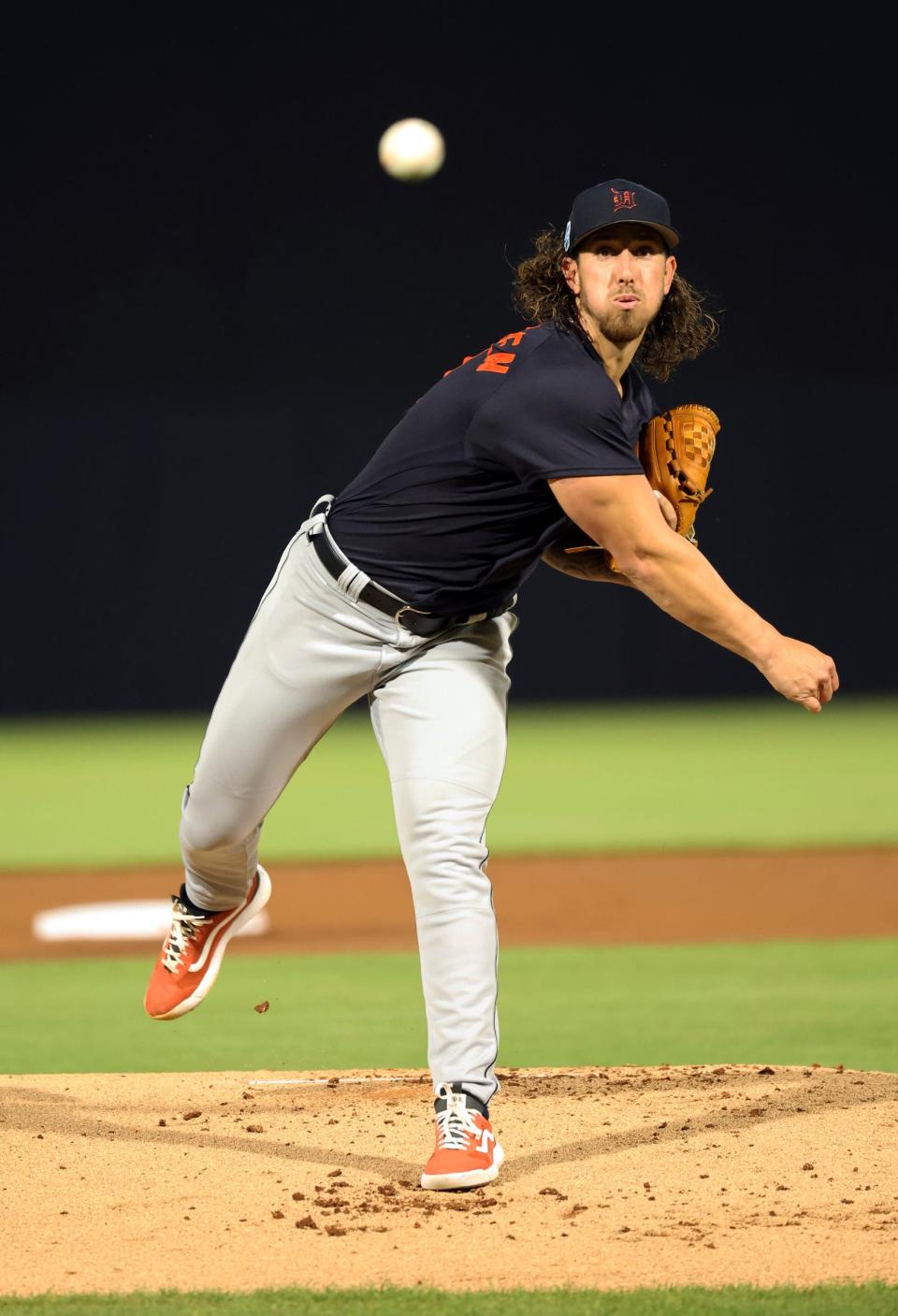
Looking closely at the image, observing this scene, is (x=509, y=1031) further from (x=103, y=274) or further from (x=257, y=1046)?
(x=103, y=274)

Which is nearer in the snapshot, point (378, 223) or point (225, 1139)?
point (225, 1139)

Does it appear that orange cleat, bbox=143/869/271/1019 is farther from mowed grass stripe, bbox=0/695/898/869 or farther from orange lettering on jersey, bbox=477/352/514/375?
mowed grass stripe, bbox=0/695/898/869

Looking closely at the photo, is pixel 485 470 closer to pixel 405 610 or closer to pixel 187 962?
pixel 405 610

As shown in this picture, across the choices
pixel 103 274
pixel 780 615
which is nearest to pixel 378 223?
pixel 103 274

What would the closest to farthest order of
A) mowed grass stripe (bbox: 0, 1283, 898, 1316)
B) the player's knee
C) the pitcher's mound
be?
mowed grass stripe (bbox: 0, 1283, 898, 1316), the pitcher's mound, the player's knee

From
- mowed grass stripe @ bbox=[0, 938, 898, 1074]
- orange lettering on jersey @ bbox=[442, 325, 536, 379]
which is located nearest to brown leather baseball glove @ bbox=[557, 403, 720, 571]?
orange lettering on jersey @ bbox=[442, 325, 536, 379]

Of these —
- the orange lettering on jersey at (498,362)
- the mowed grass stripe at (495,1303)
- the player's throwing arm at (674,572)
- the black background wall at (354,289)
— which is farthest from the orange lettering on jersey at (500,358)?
the black background wall at (354,289)

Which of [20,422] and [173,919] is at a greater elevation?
[20,422]

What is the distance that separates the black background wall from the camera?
48.1 ft

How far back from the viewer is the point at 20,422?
14.7 metres

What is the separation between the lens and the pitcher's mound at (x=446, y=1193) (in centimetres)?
245

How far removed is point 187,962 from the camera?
3.45 m

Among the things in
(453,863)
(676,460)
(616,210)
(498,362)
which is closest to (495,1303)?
(453,863)

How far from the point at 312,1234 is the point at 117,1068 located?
174 centimetres
